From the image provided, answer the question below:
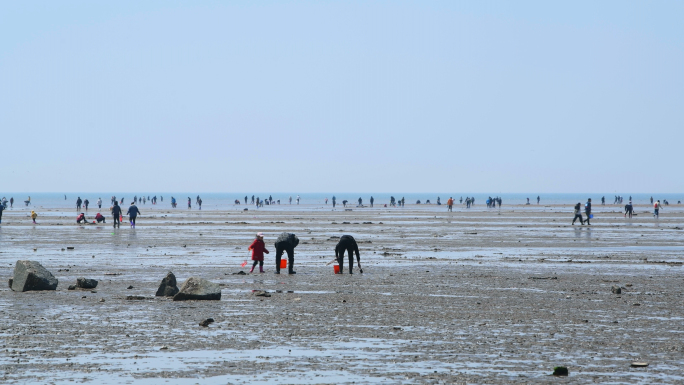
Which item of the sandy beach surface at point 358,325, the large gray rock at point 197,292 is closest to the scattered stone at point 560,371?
the sandy beach surface at point 358,325

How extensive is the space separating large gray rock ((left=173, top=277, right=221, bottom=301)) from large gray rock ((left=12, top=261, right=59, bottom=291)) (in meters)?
3.72

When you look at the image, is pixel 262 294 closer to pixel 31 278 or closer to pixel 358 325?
pixel 358 325

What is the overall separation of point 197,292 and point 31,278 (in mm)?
4255

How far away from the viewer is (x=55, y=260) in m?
27.8

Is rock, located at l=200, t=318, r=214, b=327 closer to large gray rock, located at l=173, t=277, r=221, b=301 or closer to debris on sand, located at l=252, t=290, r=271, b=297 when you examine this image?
large gray rock, located at l=173, t=277, r=221, b=301

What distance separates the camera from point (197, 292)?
54.9 ft

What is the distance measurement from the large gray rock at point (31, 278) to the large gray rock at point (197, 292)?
146 inches

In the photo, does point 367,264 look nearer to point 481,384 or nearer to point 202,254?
point 202,254

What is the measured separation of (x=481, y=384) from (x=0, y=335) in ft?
24.5

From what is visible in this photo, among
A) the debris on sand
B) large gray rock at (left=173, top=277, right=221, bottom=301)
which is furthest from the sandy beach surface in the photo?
large gray rock at (left=173, top=277, right=221, bottom=301)

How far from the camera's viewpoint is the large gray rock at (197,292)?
54.7 ft

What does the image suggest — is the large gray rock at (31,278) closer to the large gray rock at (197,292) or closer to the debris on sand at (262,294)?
the large gray rock at (197,292)

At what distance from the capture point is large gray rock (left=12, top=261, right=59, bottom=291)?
18.1m

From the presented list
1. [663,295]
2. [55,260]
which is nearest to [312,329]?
[663,295]
